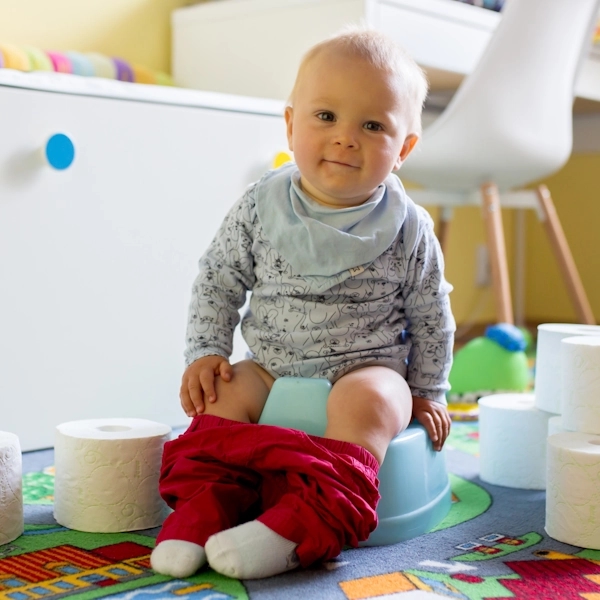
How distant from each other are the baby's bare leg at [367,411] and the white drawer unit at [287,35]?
87 cm

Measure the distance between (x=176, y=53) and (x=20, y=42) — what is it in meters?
0.36

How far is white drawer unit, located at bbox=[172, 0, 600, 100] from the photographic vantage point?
1711 mm

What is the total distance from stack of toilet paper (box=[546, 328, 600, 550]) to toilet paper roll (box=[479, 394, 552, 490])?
10cm

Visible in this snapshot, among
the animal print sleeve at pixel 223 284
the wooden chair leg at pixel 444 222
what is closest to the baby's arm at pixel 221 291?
the animal print sleeve at pixel 223 284

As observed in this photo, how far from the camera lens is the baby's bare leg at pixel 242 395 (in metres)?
0.99

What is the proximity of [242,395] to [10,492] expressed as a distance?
0.84 feet

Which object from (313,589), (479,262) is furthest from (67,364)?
(479,262)

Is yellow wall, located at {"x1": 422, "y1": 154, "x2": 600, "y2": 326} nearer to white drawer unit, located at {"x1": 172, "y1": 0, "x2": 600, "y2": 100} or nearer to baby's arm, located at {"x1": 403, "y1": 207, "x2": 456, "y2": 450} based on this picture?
white drawer unit, located at {"x1": 172, "y1": 0, "x2": 600, "y2": 100}

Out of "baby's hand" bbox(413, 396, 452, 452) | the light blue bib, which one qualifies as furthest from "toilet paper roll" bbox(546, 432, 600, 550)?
the light blue bib

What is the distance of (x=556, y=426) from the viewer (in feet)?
3.66

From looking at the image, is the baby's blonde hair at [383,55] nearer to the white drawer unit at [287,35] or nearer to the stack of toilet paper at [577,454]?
the stack of toilet paper at [577,454]

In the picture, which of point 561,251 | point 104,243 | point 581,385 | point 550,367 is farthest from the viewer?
point 561,251

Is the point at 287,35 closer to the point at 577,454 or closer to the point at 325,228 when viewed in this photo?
the point at 325,228

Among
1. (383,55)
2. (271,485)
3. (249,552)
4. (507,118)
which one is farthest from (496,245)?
(249,552)
